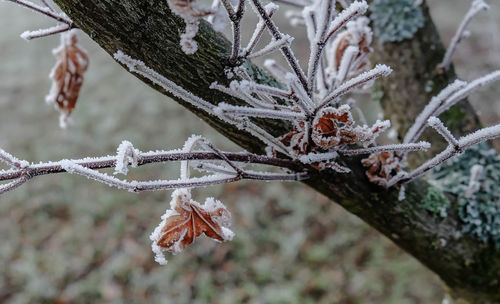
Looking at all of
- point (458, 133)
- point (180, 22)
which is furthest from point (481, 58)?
point (180, 22)

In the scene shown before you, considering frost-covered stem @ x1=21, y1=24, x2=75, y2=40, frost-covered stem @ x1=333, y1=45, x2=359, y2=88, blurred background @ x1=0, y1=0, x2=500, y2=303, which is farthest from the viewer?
blurred background @ x1=0, y1=0, x2=500, y2=303

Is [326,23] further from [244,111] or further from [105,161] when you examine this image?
[105,161]

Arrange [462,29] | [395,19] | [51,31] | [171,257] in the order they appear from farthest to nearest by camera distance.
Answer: [171,257] < [395,19] < [462,29] < [51,31]

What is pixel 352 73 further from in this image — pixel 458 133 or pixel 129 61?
pixel 129 61

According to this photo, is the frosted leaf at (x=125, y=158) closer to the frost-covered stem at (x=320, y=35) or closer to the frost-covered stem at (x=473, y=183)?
the frost-covered stem at (x=320, y=35)

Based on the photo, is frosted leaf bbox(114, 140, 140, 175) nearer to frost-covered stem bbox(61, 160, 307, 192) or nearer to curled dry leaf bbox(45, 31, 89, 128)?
frost-covered stem bbox(61, 160, 307, 192)

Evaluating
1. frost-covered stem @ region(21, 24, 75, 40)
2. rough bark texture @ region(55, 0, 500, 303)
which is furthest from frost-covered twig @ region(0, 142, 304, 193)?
frost-covered stem @ region(21, 24, 75, 40)

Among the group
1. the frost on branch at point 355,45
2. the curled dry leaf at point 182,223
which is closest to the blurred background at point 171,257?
the frost on branch at point 355,45

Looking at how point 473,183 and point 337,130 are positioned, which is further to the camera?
point 473,183

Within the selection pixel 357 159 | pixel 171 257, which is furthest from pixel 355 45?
pixel 171 257
